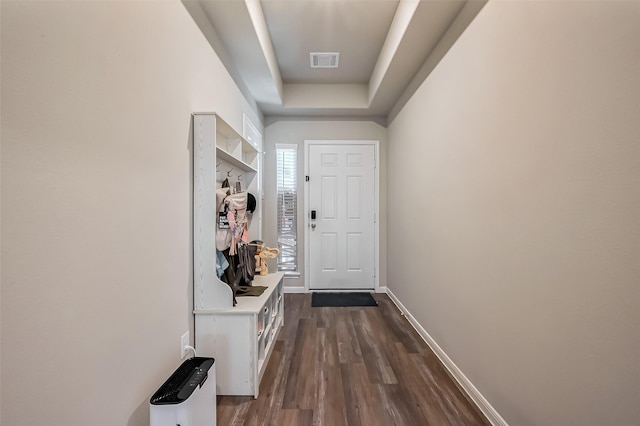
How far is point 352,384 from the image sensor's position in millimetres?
1713

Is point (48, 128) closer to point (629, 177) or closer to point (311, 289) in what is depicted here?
point (629, 177)

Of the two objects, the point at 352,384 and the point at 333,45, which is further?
the point at 333,45

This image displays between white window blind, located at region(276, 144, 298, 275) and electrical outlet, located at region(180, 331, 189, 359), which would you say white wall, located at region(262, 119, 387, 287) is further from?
electrical outlet, located at region(180, 331, 189, 359)

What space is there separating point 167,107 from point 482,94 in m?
1.78

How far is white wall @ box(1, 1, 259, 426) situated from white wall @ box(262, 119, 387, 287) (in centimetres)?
225

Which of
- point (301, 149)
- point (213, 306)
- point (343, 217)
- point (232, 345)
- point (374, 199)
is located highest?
point (301, 149)

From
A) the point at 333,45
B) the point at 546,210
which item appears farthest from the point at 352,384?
the point at 333,45

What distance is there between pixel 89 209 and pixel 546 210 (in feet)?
5.84

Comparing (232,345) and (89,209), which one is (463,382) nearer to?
(232,345)

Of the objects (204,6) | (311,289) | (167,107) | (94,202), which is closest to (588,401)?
(94,202)

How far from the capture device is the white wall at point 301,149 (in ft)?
12.0

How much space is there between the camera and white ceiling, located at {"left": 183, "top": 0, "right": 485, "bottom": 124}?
5.84 feet

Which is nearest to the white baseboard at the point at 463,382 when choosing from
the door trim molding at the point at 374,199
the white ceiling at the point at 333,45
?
the door trim molding at the point at 374,199

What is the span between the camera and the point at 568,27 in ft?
3.23
